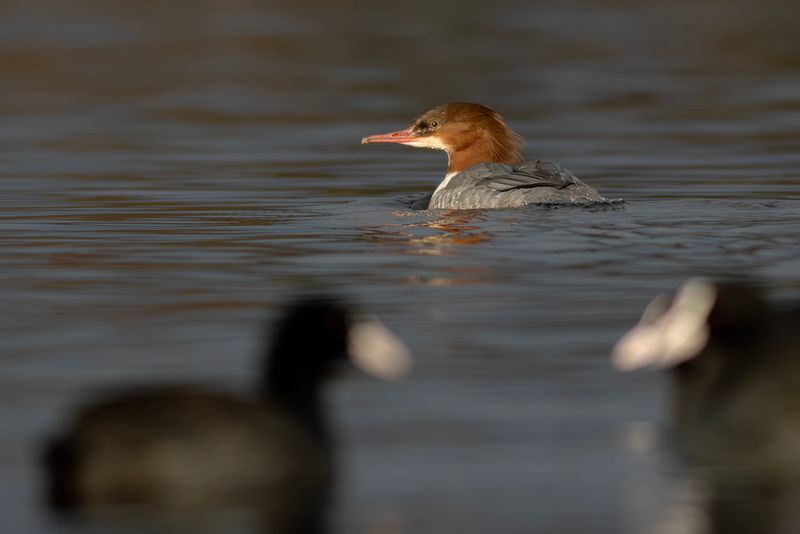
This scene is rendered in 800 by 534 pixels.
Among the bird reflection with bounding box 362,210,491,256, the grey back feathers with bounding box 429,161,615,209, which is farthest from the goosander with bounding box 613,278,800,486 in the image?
the grey back feathers with bounding box 429,161,615,209

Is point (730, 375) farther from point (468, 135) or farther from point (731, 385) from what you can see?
point (468, 135)

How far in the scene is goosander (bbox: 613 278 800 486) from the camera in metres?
5.85

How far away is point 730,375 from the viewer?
5.98 meters

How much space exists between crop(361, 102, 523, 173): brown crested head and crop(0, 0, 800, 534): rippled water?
20.6 inches

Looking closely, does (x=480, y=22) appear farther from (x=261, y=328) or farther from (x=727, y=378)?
(x=727, y=378)

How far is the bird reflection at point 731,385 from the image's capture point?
19.1 ft

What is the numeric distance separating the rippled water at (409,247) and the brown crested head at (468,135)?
523mm

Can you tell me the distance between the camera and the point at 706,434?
5969 millimetres

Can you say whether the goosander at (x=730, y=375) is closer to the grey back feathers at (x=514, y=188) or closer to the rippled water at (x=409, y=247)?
the rippled water at (x=409, y=247)

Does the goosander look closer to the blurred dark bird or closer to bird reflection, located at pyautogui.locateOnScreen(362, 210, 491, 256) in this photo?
the blurred dark bird

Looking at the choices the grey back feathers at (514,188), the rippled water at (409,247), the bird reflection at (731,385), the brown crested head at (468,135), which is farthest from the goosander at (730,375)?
the brown crested head at (468,135)

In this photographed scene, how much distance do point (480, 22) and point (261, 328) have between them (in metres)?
31.4

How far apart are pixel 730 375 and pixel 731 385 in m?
0.07

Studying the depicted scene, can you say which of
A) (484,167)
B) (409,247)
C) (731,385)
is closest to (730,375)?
(731,385)
